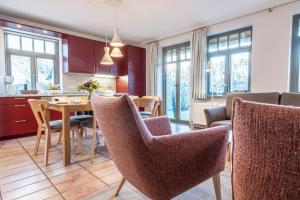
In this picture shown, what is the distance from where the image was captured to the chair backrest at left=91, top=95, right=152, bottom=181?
854 mm

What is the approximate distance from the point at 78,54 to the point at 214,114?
11.5ft

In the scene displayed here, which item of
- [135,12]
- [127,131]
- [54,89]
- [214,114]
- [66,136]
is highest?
[135,12]

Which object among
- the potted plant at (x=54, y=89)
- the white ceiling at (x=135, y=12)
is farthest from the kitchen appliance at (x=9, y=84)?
the white ceiling at (x=135, y=12)

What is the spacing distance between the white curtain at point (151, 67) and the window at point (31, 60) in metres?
2.55

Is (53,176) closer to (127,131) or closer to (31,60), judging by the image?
(127,131)

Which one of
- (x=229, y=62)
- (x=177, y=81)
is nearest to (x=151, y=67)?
(x=177, y=81)

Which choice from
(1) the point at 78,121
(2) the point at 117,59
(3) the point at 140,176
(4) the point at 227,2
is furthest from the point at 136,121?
(2) the point at 117,59

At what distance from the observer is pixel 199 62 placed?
13.8 feet

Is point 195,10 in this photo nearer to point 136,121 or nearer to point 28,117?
point 136,121

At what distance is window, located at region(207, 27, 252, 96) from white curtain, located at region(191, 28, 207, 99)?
187 millimetres

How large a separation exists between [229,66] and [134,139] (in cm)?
Result: 374

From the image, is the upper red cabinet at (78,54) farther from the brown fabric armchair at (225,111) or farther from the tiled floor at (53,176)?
the brown fabric armchair at (225,111)

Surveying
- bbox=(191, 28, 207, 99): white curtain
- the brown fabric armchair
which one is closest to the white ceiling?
bbox=(191, 28, 207, 99): white curtain

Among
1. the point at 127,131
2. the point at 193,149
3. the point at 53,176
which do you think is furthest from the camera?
the point at 53,176
